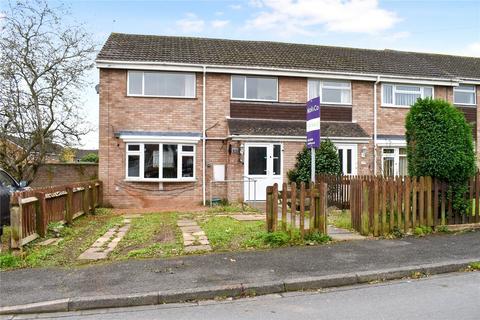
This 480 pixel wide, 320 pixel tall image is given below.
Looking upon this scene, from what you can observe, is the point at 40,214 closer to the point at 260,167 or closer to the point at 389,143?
the point at 260,167

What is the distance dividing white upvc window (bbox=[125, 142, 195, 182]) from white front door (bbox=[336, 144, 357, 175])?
5.98 m

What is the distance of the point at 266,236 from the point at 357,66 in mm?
13085

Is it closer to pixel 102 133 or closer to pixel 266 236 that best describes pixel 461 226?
pixel 266 236

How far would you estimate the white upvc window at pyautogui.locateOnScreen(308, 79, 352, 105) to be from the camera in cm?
1773

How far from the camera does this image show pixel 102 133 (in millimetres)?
15734

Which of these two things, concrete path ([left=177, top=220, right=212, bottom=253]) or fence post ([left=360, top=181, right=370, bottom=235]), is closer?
concrete path ([left=177, top=220, right=212, bottom=253])

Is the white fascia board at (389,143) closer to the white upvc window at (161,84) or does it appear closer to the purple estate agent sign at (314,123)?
the white upvc window at (161,84)

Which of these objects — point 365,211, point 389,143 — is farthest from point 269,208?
point 389,143

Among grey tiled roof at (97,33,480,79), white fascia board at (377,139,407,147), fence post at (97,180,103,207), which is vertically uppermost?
grey tiled roof at (97,33,480,79)

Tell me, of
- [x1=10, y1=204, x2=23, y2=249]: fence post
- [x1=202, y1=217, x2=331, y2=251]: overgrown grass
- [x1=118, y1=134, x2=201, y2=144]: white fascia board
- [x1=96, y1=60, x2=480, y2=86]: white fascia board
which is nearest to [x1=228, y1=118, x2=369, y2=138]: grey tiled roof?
[x1=118, y1=134, x2=201, y2=144]: white fascia board

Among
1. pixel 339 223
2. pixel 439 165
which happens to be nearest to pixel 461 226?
pixel 439 165

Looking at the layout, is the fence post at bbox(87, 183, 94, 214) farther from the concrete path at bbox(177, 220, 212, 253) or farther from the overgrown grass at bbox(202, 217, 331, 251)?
the overgrown grass at bbox(202, 217, 331, 251)

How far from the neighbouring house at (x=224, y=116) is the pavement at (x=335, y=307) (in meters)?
10.7

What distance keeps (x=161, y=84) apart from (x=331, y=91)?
7.13 m
